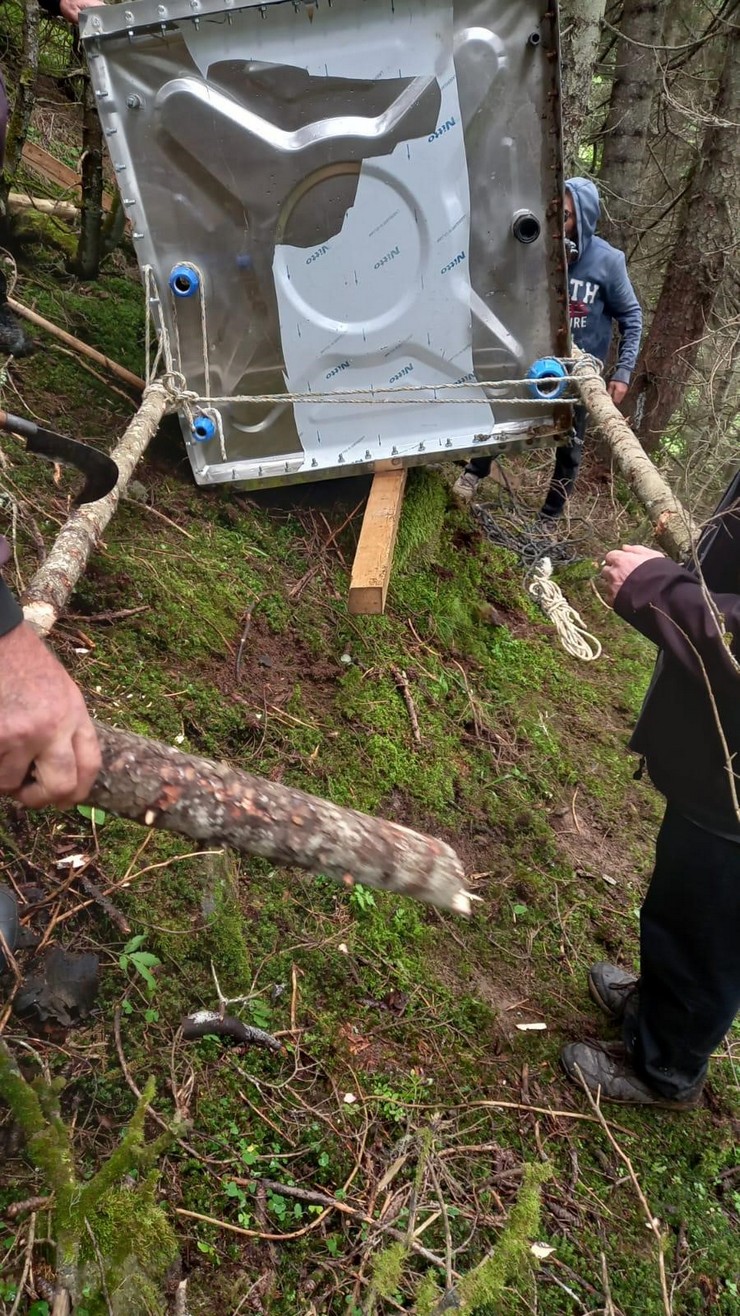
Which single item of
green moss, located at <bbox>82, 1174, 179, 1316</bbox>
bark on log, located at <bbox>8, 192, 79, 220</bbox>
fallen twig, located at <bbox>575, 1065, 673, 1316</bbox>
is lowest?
fallen twig, located at <bbox>575, 1065, 673, 1316</bbox>

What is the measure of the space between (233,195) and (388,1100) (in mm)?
3320

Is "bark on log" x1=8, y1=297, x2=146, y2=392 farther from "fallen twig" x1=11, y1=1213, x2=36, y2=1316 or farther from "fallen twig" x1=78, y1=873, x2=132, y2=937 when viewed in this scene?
"fallen twig" x1=11, y1=1213, x2=36, y2=1316

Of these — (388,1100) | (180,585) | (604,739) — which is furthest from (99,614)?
(604,739)

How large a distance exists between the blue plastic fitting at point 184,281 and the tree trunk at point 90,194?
107 cm

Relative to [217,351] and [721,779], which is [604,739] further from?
[217,351]

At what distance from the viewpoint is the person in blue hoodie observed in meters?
4.78

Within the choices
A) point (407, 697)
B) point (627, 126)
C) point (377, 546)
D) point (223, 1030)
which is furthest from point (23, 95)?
point (627, 126)

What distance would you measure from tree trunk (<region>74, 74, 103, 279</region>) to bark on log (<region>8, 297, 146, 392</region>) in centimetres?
67

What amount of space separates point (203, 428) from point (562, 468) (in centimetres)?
278

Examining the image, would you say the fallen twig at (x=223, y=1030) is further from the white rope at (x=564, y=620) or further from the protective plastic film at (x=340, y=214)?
the protective plastic film at (x=340, y=214)

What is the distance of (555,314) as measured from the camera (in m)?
3.31

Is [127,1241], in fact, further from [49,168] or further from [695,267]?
[695,267]

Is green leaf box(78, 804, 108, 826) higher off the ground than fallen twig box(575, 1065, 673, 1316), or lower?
higher

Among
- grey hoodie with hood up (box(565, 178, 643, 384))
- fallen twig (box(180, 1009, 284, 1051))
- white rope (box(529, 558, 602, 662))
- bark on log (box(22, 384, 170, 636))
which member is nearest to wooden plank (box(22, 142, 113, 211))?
bark on log (box(22, 384, 170, 636))
